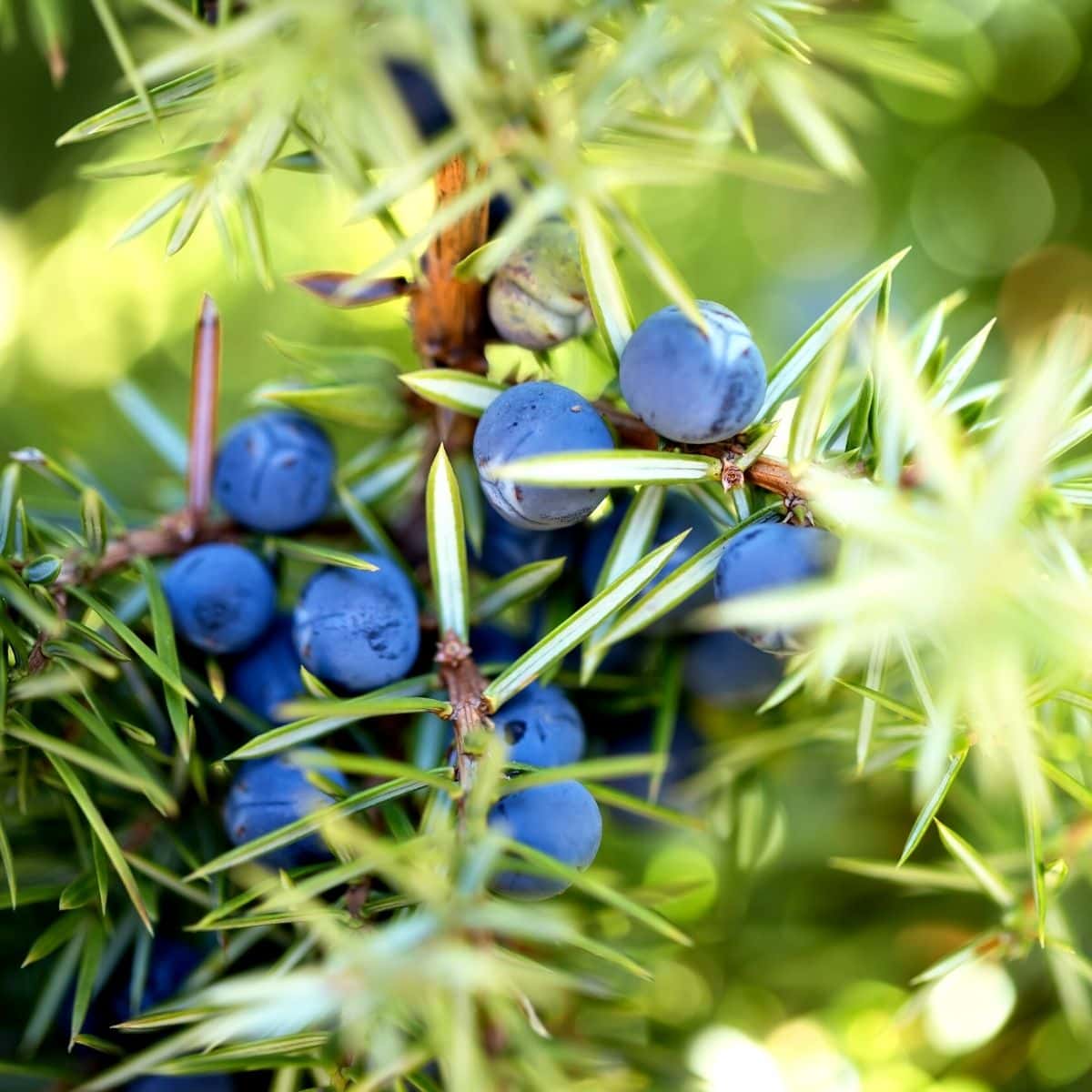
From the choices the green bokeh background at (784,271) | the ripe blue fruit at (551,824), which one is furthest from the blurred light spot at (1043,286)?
the ripe blue fruit at (551,824)

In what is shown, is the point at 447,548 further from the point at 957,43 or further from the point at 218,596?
the point at 957,43

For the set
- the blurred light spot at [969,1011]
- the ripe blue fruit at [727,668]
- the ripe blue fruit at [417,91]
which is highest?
the ripe blue fruit at [417,91]

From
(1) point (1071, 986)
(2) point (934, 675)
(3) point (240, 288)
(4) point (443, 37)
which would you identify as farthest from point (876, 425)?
(3) point (240, 288)

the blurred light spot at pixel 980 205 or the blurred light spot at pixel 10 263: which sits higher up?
the blurred light spot at pixel 10 263

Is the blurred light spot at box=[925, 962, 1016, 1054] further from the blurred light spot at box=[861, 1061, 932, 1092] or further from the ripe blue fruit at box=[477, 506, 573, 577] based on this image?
the ripe blue fruit at box=[477, 506, 573, 577]

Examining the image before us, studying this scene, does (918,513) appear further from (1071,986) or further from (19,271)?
(19,271)

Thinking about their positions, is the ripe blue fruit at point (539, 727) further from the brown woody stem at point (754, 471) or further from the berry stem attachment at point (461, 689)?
the brown woody stem at point (754, 471)

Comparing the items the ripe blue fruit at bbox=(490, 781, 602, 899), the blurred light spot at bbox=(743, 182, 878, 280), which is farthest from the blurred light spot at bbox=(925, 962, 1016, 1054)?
the blurred light spot at bbox=(743, 182, 878, 280)
